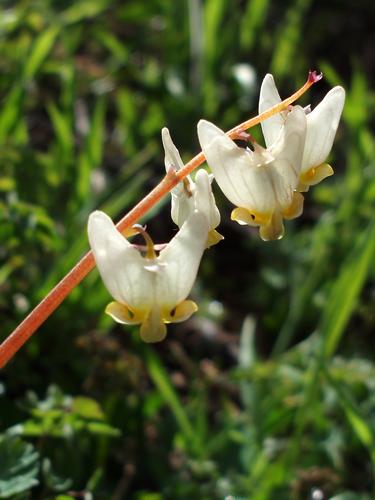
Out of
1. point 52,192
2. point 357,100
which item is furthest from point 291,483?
point 357,100

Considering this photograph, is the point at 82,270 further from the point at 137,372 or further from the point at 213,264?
the point at 213,264

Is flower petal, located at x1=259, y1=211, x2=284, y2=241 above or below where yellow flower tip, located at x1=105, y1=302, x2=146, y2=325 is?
below

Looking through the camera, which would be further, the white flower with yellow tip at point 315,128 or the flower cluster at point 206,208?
the white flower with yellow tip at point 315,128

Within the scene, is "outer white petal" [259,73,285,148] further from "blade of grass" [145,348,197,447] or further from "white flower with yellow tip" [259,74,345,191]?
"blade of grass" [145,348,197,447]

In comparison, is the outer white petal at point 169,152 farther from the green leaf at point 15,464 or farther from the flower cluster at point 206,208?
the green leaf at point 15,464

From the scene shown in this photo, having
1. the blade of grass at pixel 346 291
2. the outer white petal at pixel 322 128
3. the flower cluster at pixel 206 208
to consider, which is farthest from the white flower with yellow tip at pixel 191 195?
the blade of grass at pixel 346 291

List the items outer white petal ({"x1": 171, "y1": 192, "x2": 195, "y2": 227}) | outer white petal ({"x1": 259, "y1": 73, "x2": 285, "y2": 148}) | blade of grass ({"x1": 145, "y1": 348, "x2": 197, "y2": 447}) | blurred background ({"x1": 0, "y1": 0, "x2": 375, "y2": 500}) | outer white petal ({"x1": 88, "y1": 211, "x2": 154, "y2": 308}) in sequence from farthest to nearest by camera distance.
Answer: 1. blade of grass ({"x1": 145, "y1": 348, "x2": 197, "y2": 447})
2. blurred background ({"x1": 0, "y1": 0, "x2": 375, "y2": 500})
3. outer white petal ({"x1": 259, "y1": 73, "x2": 285, "y2": 148})
4. outer white petal ({"x1": 171, "y1": 192, "x2": 195, "y2": 227})
5. outer white petal ({"x1": 88, "y1": 211, "x2": 154, "y2": 308})

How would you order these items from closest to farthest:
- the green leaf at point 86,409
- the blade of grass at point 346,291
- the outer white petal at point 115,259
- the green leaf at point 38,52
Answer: the outer white petal at point 115,259, the green leaf at point 86,409, the blade of grass at point 346,291, the green leaf at point 38,52

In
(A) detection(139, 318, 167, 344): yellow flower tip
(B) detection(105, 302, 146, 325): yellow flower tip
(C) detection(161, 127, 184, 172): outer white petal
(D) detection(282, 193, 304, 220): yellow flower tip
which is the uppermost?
(C) detection(161, 127, 184, 172): outer white petal

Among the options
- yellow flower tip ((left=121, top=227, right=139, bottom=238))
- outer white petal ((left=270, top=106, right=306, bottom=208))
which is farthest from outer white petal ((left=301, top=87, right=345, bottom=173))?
yellow flower tip ((left=121, top=227, right=139, bottom=238))
